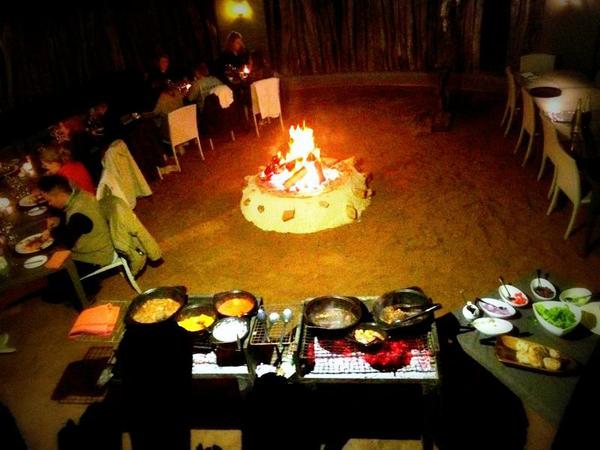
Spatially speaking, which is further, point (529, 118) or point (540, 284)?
point (529, 118)

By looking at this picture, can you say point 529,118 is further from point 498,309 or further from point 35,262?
point 35,262

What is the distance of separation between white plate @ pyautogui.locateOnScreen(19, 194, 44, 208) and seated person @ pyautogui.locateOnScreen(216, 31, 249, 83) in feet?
18.3

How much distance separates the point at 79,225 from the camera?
16.1ft

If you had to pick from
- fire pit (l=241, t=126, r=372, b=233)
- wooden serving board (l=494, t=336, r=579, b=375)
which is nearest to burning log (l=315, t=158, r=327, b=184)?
fire pit (l=241, t=126, r=372, b=233)

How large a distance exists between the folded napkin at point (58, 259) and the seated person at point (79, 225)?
0.20m

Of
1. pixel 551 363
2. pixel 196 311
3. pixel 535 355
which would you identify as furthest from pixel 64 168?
pixel 551 363

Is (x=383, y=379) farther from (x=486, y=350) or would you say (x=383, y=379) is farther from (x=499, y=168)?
(x=499, y=168)

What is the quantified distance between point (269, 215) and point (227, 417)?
327 cm

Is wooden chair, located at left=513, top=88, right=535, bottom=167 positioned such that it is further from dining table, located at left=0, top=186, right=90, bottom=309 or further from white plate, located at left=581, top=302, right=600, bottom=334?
dining table, located at left=0, top=186, right=90, bottom=309

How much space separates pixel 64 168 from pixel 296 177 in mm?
3207

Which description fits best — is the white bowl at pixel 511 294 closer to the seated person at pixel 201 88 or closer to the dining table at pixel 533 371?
the dining table at pixel 533 371

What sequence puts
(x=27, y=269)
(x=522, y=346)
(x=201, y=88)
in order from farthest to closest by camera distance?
(x=201, y=88)
(x=27, y=269)
(x=522, y=346)

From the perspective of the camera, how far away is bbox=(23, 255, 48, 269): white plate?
15.2 feet

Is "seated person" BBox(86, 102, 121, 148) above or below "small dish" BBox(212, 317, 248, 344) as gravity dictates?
above
